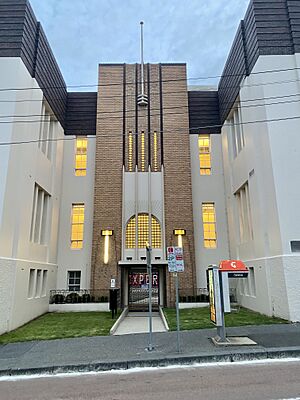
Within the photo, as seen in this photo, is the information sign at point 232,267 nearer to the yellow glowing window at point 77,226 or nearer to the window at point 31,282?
the window at point 31,282

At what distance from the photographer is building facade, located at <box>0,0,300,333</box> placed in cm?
1303

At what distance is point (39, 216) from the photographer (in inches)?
648

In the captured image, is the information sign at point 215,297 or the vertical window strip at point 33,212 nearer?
the information sign at point 215,297

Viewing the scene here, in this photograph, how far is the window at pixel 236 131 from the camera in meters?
17.2

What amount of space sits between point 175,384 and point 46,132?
14.9 meters

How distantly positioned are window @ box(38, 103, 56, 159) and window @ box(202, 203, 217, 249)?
390 inches

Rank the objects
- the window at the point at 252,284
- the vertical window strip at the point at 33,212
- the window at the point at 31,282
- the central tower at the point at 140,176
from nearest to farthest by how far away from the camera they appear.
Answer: the window at the point at 31,282, the window at the point at 252,284, the vertical window strip at the point at 33,212, the central tower at the point at 140,176

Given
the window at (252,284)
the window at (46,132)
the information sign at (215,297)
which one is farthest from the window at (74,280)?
the information sign at (215,297)

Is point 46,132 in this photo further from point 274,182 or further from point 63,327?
point 274,182

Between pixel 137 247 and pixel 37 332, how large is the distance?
784 centimetres

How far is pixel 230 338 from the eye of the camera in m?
8.97

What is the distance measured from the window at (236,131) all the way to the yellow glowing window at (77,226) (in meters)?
9.90

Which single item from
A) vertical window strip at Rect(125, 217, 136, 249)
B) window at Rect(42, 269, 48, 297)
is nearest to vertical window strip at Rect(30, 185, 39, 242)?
window at Rect(42, 269, 48, 297)

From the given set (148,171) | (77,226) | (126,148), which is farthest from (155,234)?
(126,148)
